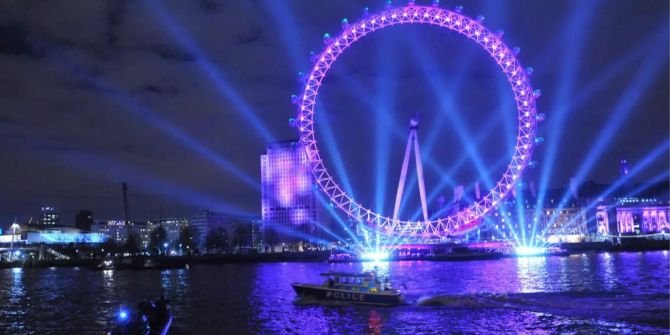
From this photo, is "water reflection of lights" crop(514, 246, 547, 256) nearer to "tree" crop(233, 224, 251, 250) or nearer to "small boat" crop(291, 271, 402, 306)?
"tree" crop(233, 224, 251, 250)

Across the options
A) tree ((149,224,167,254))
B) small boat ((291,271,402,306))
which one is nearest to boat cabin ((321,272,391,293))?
small boat ((291,271,402,306))

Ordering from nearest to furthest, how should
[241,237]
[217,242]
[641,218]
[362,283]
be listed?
[362,283], [217,242], [241,237], [641,218]

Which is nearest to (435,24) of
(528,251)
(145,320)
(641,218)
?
(145,320)

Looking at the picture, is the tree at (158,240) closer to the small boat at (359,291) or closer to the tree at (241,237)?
the tree at (241,237)

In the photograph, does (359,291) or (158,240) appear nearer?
(359,291)

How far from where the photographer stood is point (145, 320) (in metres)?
27.4

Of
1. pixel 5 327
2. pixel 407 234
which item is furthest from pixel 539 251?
pixel 5 327

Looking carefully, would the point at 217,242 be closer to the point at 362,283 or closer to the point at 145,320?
the point at 362,283

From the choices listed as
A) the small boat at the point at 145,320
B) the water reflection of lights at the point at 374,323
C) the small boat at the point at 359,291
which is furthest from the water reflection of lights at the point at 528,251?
the small boat at the point at 145,320

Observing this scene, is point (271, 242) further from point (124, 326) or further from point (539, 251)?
point (124, 326)

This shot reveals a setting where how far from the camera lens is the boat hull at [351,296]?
128 feet

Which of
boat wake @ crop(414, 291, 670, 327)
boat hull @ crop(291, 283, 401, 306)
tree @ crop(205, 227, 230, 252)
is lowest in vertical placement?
boat wake @ crop(414, 291, 670, 327)

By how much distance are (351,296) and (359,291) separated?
64 cm

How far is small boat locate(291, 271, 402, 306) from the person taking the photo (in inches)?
1538
